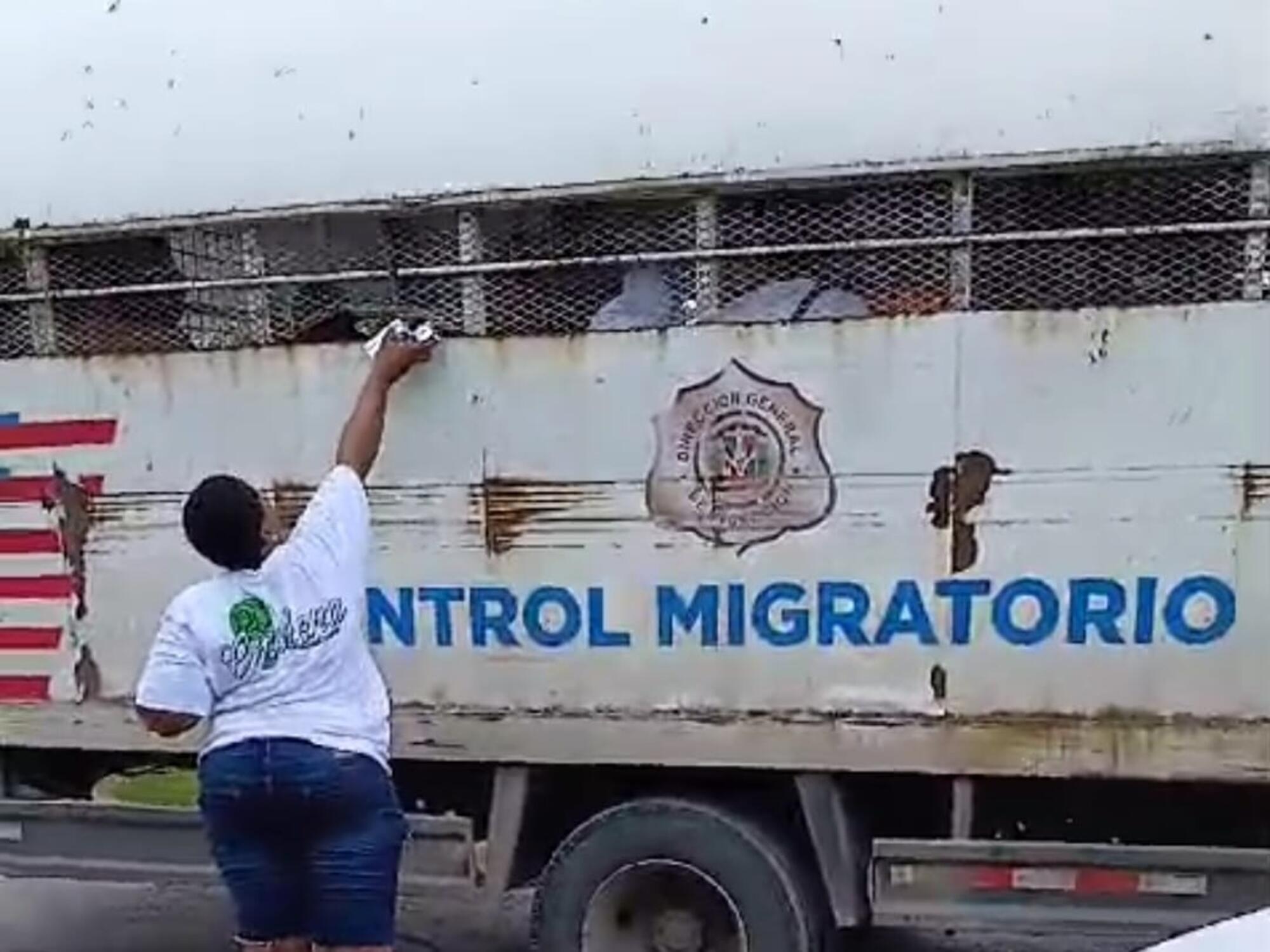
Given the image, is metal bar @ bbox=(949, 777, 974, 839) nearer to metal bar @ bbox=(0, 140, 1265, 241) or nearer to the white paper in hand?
metal bar @ bbox=(0, 140, 1265, 241)

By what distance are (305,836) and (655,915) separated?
1.38 metres

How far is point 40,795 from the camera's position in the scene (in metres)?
5.80

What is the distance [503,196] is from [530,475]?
696mm

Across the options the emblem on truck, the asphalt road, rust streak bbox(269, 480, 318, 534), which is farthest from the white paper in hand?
the asphalt road

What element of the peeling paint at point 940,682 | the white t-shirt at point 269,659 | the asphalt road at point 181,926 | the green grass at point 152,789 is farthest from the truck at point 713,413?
the white t-shirt at point 269,659

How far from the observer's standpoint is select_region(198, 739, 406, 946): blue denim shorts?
393cm

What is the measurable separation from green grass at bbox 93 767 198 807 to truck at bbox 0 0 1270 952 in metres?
0.12

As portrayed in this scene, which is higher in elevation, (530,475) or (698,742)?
(530,475)

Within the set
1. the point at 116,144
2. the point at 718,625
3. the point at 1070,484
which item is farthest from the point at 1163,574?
the point at 116,144

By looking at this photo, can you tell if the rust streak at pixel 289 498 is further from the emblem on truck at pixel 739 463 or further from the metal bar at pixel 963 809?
the metal bar at pixel 963 809

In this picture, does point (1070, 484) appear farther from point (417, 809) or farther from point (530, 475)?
point (417, 809)

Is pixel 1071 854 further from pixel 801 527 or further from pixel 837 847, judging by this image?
pixel 801 527

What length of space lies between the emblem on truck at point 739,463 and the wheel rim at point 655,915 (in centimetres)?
94

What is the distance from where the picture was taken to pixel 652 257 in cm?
477
